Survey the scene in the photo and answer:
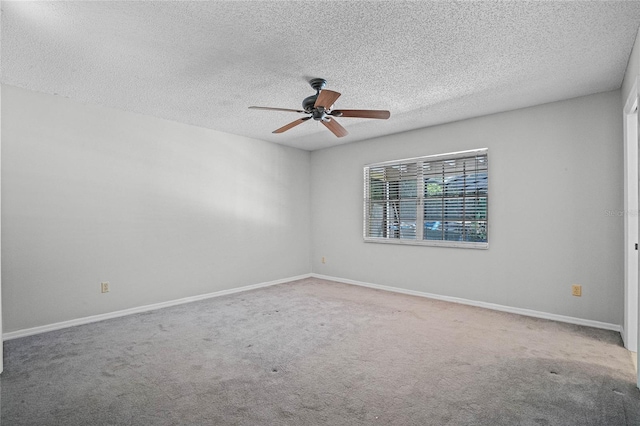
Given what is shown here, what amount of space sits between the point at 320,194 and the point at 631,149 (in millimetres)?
4310

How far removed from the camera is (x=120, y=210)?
3.97m

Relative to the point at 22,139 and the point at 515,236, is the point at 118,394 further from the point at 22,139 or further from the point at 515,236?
the point at 515,236

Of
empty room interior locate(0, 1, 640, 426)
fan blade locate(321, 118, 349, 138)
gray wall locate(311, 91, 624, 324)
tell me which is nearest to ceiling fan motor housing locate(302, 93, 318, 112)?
empty room interior locate(0, 1, 640, 426)

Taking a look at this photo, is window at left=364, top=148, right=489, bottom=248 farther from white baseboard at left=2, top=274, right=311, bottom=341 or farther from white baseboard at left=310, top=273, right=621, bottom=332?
white baseboard at left=2, top=274, right=311, bottom=341

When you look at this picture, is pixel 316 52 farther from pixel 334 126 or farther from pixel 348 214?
pixel 348 214

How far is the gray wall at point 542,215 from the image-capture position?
3414mm

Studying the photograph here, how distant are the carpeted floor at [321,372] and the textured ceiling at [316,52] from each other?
2.44 metres

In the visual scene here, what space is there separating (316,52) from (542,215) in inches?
124

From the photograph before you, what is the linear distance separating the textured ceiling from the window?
908 mm

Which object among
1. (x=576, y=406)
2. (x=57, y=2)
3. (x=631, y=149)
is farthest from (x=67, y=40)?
(x=631, y=149)

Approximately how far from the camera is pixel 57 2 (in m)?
1.99

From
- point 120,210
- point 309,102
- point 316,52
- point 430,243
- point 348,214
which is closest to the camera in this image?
point 316,52

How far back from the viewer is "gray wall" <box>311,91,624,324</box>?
3414 mm

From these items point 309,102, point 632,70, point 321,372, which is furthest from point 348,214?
point 632,70
